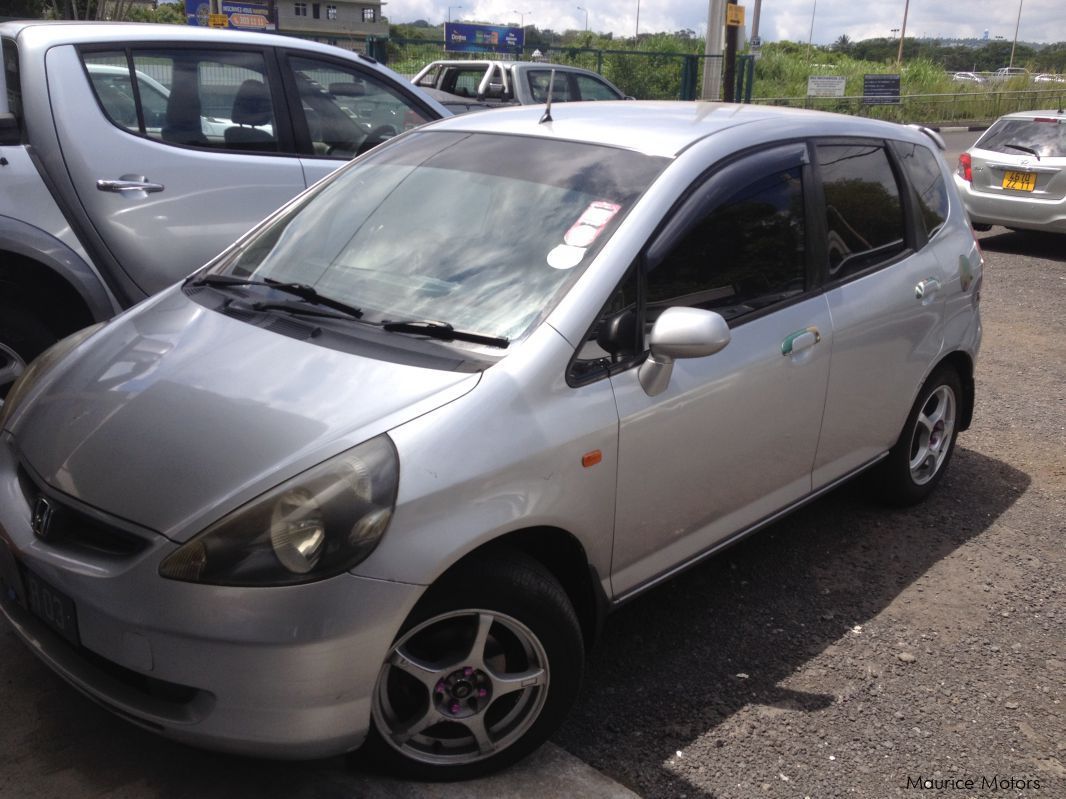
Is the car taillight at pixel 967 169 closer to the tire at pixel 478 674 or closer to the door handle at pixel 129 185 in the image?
the door handle at pixel 129 185

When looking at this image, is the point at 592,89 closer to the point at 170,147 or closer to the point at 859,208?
the point at 170,147

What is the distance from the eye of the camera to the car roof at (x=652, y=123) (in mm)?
3395

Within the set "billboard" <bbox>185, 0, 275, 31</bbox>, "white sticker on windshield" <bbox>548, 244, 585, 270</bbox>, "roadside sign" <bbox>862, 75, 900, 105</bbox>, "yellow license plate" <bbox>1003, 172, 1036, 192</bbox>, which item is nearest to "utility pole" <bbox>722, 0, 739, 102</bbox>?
"yellow license plate" <bbox>1003, 172, 1036, 192</bbox>

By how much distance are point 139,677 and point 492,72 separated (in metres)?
14.0

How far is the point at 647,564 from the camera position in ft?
10.4

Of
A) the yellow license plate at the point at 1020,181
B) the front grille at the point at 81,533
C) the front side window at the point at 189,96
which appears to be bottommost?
the yellow license plate at the point at 1020,181

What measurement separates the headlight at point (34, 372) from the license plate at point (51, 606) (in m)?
0.63

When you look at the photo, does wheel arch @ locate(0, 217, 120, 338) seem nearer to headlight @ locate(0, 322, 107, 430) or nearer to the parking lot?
headlight @ locate(0, 322, 107, 430)

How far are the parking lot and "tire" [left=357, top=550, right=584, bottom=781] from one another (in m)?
0.10

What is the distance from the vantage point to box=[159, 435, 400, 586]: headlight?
235 cm

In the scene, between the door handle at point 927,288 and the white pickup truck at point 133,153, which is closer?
the door handle at point 927,288

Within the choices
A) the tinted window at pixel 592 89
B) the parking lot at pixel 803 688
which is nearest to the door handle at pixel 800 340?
the parking lot at pixel 803 688

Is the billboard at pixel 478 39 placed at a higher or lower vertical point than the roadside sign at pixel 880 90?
higher

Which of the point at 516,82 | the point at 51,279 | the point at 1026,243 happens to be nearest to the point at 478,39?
the point at 516,82
